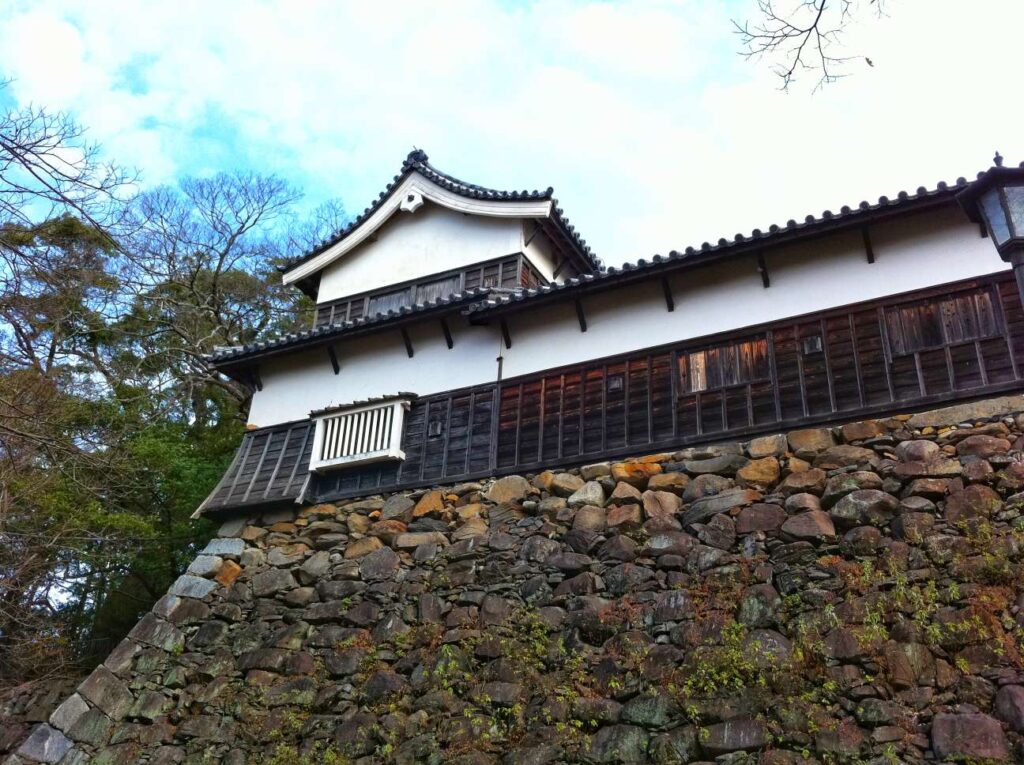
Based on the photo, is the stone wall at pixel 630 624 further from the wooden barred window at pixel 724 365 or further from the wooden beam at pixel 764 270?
the wooden beam at pixel 764 270

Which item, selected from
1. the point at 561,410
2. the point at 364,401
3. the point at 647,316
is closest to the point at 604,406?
the point at 561,410

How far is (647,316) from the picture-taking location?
12805 millimetres

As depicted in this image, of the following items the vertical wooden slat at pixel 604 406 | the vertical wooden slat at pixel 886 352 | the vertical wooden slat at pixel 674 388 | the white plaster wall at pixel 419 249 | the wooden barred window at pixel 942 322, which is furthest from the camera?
the white plaster wall at pixel 419 249

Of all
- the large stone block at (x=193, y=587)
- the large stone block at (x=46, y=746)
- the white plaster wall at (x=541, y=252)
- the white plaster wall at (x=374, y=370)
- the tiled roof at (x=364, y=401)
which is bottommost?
the large stone block at (x=46, y=746)

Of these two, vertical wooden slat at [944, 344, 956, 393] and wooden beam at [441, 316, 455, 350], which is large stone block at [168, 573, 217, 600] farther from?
vertical wooden slat at [944, 344, 956, 393]

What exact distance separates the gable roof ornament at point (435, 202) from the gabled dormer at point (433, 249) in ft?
0.06

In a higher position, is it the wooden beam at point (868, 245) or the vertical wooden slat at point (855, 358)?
the wooden beam at point (868, 245)

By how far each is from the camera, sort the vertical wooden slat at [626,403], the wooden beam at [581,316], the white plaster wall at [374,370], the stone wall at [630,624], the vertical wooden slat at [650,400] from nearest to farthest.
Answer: the stone wall at [630,624] → the vertical wooden slat at [650,400] → the vertical wooden slat at [626,403] → the wooden beam at [581,316] → the white plaster wall at [374,370]

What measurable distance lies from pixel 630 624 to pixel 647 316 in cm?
486

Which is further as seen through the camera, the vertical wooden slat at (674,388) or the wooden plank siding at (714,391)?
the vertical wooden slat at (674,388)

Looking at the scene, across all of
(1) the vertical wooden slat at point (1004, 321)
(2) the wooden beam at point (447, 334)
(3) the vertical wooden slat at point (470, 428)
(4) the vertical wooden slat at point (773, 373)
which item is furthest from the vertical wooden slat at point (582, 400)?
(1) the vertical wooden slat at point (1004, 321)

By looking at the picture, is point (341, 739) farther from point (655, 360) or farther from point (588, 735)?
point (655, 360)

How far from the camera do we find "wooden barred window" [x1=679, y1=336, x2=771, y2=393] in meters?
11.6

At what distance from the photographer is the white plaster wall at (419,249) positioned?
16922mm
